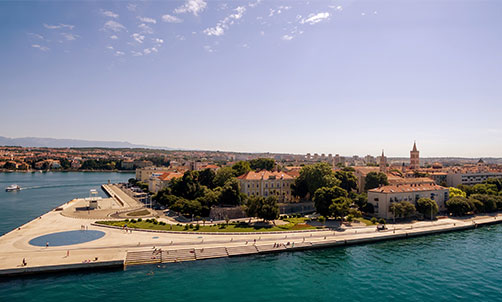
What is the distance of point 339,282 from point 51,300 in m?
30.2

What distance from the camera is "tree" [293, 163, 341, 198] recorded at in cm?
7269

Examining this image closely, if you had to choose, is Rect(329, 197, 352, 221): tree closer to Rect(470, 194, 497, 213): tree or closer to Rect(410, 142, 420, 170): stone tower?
Rect(470, 194, 497, 213): tree

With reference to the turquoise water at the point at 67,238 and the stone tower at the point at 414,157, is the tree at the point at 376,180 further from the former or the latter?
the turquoise water at the point at 67,238


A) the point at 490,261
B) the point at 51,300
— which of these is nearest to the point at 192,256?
the point at 51,300

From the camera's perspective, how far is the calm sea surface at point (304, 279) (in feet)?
105

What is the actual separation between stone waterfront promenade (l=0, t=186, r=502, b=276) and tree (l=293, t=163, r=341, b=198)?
52.7 feet

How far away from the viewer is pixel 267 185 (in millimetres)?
75000

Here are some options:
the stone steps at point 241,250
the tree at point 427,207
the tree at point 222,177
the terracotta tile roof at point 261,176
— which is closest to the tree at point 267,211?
the stone steps at point 241,250

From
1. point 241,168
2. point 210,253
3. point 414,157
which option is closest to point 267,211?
point 210,253

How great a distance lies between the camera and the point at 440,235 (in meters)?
58.9

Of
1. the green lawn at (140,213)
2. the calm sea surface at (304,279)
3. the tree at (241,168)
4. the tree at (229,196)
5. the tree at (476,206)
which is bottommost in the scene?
the calm sea surface at (304,279)

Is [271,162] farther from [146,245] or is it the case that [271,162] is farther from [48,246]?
[48,246]

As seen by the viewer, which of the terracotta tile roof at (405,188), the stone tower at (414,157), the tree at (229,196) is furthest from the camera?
the stone tower at (414,157)

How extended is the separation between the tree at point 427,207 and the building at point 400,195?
2415mm
